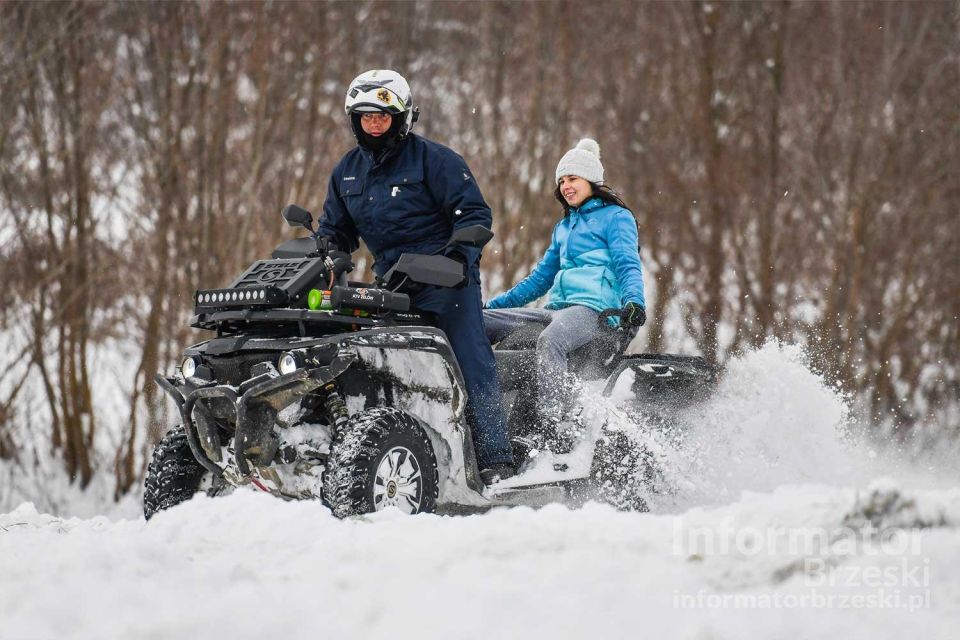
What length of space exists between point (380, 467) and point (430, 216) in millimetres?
1388

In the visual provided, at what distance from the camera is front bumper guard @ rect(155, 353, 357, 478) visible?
4.50 m

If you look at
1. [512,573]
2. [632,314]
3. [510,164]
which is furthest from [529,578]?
[510,164]

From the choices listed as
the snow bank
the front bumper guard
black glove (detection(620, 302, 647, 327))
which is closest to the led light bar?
the front bumper guard

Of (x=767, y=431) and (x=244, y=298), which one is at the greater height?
(x=244, y=298)

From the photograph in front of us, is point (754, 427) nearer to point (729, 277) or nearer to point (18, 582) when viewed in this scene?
point (18, 582)

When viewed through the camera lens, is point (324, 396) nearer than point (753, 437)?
Yes

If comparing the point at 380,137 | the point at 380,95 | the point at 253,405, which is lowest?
the point at 253,405

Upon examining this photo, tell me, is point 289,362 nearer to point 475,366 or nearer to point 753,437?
point 475,366

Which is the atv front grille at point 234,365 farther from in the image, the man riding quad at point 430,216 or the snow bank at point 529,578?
the snow bank at point 529,578

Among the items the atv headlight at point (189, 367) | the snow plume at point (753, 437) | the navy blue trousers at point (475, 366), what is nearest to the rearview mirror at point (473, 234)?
the navy blue trousers at point (475, 366)

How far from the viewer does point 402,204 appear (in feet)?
17.5

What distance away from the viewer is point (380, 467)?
15.1 ft

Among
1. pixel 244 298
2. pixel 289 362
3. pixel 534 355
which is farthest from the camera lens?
pixel 534 355

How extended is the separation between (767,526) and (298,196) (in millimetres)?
10206
